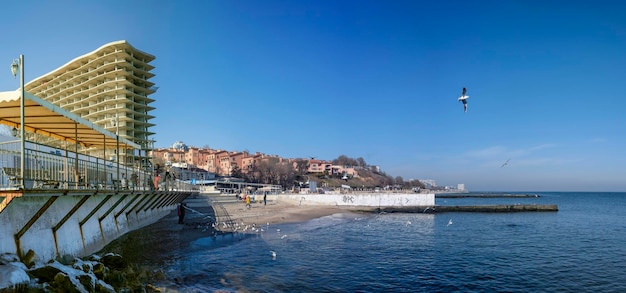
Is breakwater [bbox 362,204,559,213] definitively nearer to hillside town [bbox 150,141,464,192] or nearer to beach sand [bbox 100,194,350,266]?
beach sand [bbox 100,194,350,266]

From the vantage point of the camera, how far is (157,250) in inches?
646

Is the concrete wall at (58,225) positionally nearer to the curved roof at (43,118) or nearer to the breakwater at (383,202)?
the curved roof at (43,118)

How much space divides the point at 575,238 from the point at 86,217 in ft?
105

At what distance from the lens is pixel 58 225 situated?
10.1 metres

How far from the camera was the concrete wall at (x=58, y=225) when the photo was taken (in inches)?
321

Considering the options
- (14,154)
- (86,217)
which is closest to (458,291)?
(86,217)

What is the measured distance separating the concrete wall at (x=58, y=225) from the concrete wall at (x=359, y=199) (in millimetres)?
33459

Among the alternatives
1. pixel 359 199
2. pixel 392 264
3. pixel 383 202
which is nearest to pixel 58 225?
pixel 392 264

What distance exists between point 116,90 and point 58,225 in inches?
1967

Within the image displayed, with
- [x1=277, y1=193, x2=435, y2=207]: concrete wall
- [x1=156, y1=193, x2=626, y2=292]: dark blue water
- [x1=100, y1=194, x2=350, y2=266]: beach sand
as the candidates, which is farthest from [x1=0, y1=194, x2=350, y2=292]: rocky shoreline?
[x1=277, y1=193, x2=435, y2=207]: concrete wall

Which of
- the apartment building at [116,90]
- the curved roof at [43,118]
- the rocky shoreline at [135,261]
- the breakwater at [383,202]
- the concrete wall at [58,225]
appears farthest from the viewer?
the apartment building at [116,90]

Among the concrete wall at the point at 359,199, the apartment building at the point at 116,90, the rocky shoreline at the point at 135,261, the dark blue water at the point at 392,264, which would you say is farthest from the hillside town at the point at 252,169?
the dark blue water at the point at 392,264

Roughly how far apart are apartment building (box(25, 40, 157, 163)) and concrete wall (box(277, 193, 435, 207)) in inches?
1009

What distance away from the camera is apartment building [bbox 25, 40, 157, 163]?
5359 cm
